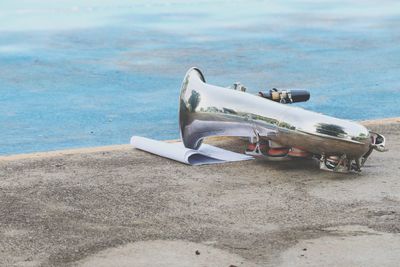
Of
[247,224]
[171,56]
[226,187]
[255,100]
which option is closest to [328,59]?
[171,56]

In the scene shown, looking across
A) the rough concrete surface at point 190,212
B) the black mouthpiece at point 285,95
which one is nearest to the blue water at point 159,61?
the black mouthpiece at point 285,95

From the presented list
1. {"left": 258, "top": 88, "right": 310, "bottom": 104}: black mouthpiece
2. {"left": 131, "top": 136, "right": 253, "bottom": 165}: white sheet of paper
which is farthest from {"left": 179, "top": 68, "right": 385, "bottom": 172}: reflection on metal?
{"left": 258, "top": 88, "right": 310, "bottom": 104}: black mouthpiece

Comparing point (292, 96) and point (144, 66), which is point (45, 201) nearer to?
point (292, 96)

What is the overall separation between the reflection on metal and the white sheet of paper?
72mm

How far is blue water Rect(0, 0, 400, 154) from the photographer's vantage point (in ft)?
22.6

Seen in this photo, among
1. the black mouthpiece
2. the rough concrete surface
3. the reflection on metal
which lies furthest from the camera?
the black mouthpiece

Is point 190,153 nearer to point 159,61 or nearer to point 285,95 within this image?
point 285,95

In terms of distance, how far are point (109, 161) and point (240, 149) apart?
2.59 feet

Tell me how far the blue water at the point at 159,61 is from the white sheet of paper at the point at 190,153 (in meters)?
0.82

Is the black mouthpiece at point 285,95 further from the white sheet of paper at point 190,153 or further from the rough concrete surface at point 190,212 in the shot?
the rough concrete surface at point 190,212

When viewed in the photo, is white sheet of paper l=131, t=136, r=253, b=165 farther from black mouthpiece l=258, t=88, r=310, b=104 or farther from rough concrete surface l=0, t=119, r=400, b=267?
black mouthpiece l=258, t=88, r=310, b=104

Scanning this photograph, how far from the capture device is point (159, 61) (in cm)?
914

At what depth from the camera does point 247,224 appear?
164 inches

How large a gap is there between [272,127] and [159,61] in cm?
422
